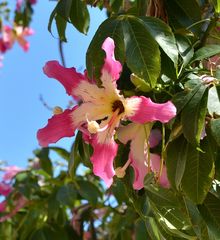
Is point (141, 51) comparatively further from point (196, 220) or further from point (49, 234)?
point (49, 234)

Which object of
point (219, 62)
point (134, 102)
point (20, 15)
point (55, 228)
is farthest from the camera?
point (20, 15)

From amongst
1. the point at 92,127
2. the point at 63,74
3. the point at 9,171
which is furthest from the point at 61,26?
the point at 9,171

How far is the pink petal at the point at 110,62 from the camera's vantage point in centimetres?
66

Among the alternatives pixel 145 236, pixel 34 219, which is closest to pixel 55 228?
pixel 34 219

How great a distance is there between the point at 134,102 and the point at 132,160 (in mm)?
89

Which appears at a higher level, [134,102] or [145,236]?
[134,102]

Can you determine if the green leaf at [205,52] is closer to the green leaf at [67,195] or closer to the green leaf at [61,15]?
the green leaf at [61,15]

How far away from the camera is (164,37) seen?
0.70 meters

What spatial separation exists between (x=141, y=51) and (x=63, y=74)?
128mm

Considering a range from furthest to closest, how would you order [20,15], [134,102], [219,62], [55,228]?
[20,15] → [55,228] → [219,62] → [134,102]

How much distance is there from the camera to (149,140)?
718 mm

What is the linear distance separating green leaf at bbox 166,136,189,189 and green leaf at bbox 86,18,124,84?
0.13 meters

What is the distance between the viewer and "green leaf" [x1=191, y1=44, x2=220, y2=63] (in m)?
0.74

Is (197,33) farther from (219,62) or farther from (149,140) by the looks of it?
(149,140)
